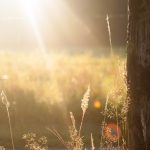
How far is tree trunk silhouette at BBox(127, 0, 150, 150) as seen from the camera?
4473 millimetres

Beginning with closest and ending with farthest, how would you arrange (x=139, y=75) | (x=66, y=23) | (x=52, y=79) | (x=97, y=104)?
(x=139, y=75) < (x=97, y=104) < (x=52, y=79) < (x=66, y=23)

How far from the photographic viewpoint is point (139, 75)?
4.50 m

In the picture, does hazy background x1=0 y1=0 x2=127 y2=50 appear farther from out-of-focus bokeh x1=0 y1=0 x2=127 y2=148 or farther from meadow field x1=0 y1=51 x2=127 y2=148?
meadow field x1=0 y1=51 x2=127 y2=148

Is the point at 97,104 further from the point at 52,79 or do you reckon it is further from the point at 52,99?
the point at 52,79

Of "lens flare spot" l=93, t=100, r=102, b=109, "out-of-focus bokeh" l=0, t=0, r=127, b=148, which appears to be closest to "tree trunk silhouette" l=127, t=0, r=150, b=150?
"out-of-focus bokeh" l=0, t=0, r=127, b=148

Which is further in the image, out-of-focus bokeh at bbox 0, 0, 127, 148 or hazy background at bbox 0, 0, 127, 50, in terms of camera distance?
hazy background at bbox 0, 0, 127, 50

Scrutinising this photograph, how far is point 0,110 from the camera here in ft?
31.7

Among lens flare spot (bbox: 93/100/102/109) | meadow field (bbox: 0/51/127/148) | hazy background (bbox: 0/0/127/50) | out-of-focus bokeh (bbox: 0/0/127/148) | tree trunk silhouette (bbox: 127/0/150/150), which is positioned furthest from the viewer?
hazy background (bbox: 0/0/127/50)

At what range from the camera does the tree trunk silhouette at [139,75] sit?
447 cm

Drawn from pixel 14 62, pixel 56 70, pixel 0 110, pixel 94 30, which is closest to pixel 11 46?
pixel 94 30

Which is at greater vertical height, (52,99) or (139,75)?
(52,99)

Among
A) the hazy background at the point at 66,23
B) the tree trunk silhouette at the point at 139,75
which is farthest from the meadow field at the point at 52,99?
the hazy background at the point at 66,23

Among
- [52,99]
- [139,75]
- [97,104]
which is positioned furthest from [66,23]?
[139,75]

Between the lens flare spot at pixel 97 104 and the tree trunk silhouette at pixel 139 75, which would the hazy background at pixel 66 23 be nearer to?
the lens flare spot at pixel 97 104
